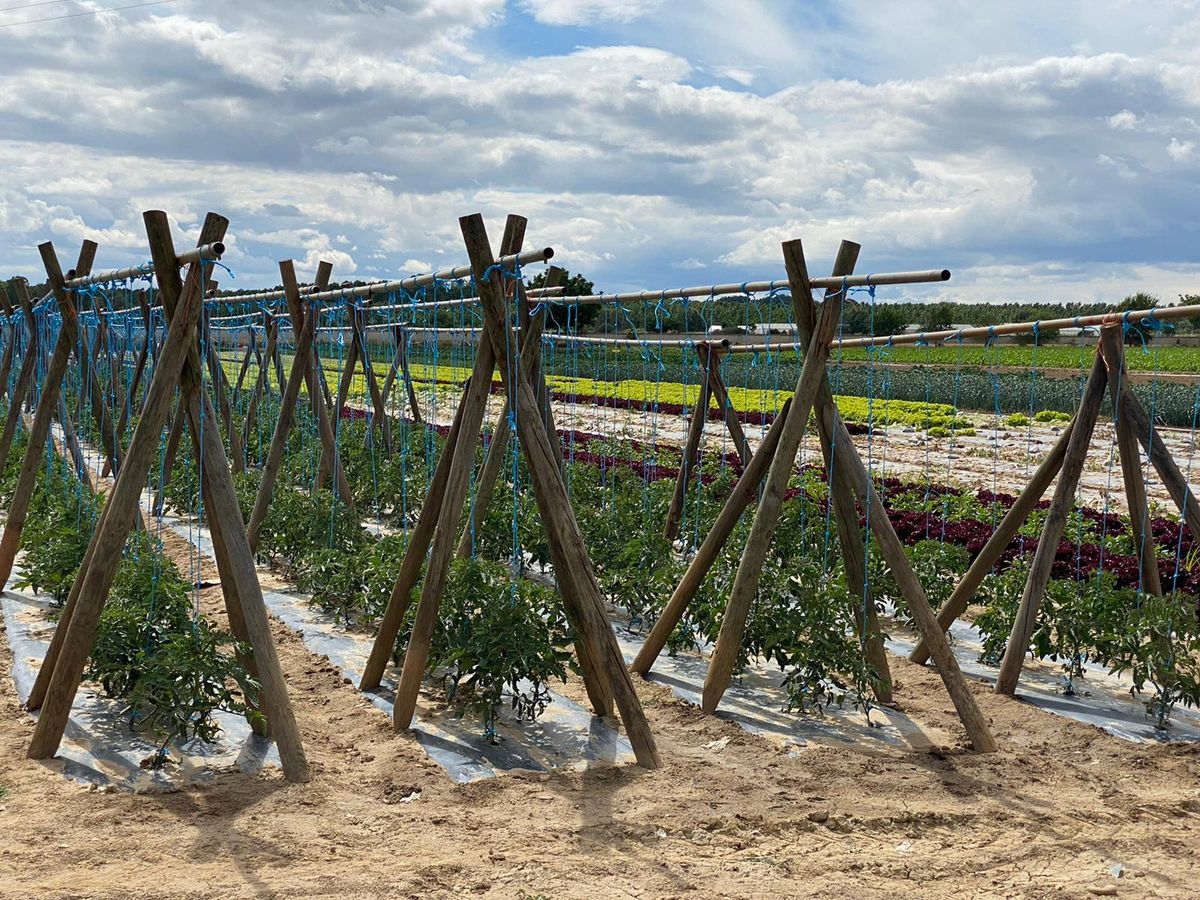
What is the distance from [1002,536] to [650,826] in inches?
124

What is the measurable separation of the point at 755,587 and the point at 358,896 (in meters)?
2.71

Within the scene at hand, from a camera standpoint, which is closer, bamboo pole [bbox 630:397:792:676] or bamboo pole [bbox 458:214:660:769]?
bamboo pole [bbox 458:214:660:769]

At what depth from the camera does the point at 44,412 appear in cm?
793

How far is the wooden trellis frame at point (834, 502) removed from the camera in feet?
17.9

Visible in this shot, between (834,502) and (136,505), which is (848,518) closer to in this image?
(834,502)

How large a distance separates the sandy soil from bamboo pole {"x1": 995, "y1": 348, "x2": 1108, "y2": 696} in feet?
2.14

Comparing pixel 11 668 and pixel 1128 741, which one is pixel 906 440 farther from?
pixel 11 668

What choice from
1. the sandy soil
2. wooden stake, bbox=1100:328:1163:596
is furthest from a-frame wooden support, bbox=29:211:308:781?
wooden stake, bbox=1100:328:1163:596

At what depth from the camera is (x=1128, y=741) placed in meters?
5.36

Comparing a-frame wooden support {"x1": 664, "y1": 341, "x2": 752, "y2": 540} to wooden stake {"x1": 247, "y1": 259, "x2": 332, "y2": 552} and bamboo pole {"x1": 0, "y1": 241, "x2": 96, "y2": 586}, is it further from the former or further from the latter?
bamboo pole {"x1": 0, "y1": 241, "x2": 96, "y2": 586}

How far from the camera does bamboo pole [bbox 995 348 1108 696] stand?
5988mm

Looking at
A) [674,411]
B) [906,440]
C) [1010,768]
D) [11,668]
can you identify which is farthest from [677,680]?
[674,411]

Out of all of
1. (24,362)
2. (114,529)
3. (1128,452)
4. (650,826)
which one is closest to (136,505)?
(114,529)

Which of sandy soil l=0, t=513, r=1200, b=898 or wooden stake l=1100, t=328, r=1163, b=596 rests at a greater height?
wooden stake l=1100, t=328, r=1163, b=596
